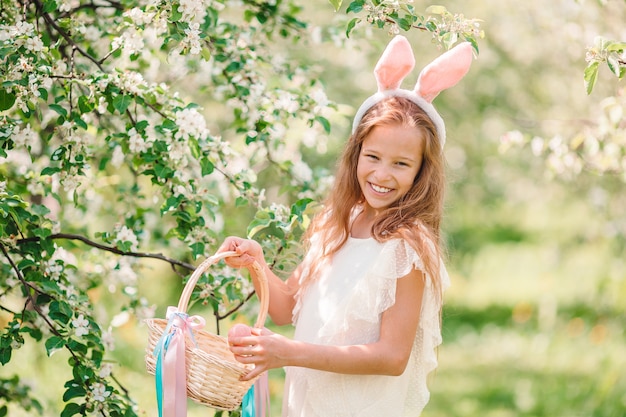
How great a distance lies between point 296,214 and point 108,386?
28.3 inches

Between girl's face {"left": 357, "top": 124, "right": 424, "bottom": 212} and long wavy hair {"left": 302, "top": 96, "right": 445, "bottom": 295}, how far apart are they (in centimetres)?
2

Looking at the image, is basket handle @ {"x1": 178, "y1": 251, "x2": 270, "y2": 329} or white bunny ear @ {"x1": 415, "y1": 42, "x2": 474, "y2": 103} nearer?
basket handle @ {"x1": 178, "y1": 251, "x2": 270, "y2": 329}

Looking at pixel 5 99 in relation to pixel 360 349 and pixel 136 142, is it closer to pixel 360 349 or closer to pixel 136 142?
pixel 136 142

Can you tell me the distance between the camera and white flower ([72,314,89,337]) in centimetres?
222

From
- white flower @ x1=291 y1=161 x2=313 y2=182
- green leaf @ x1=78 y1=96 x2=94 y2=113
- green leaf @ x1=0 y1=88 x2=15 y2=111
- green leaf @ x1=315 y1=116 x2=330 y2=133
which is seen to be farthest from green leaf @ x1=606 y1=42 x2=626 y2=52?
green leaf @ x1=0 y1=88 x2=15 y2=111

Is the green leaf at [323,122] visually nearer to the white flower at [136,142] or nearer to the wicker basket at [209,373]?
the white flower at [136,142]

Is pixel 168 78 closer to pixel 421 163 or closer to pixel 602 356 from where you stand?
pixel 421 163

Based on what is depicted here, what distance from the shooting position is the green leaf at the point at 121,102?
2246 millimetres

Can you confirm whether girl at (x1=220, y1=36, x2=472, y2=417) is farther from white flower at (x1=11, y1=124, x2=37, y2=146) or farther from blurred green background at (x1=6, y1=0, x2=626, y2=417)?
blurred green background at (x1=6, y1=0, x2=626, y2=417)

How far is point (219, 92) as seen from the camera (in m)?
A: 2.91

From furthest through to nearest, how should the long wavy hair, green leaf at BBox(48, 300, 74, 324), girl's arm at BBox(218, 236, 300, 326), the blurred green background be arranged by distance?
the blurred green background → girl's arm at BBox(218, 236, 300, 326) → green leaf at BBox(48, 300, 74, 324) → the long wavy hair

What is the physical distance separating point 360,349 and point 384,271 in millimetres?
204

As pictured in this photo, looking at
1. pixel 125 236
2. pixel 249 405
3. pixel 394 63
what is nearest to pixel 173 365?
pixel 249 405

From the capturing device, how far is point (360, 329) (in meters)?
2.12
